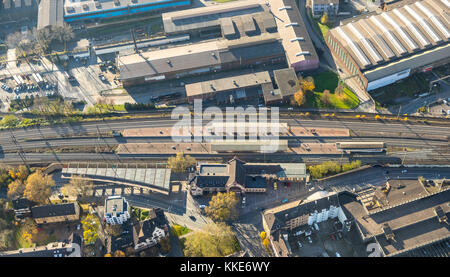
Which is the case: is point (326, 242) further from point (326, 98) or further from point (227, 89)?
point (227, 89)

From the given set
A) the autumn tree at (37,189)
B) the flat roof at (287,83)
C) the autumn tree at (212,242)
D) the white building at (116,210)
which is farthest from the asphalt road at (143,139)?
the autumn tree at (212,242)

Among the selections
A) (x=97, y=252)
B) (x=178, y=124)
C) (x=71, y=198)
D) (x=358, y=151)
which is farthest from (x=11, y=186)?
(x=358, y=151)

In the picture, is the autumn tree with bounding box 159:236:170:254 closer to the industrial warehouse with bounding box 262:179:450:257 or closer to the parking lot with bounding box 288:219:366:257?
the industrial warehouse with bounding box 262:179:450:257

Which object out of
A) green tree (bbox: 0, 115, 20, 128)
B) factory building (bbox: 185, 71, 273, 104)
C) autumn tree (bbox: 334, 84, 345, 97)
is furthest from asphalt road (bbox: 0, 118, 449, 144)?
factory building (bbox: 185, 71, 273, 104)

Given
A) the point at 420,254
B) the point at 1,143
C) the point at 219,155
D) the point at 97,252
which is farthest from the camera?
the point at 1,143

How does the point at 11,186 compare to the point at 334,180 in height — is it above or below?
above

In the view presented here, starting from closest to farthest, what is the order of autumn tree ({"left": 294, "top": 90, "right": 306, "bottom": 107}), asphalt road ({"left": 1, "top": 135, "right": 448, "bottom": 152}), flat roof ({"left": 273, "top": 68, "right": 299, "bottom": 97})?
asphalt road ({"left": 1, "top": 135, "right": 448, "bottom": 152}), autumn tree ({"left": 294, "top": 90, "right": 306, "bottom": 107}), flat roof ({"left": 273, "top": 68, "right": 299, "bottom": 97})

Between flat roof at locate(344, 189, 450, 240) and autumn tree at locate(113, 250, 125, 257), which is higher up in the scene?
flat roof at locate(344, 189, 450, 240)

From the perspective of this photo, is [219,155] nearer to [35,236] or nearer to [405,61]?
[35,236]
